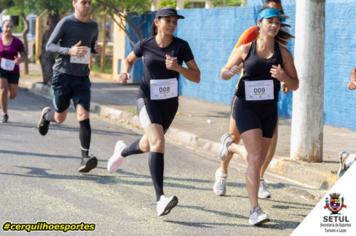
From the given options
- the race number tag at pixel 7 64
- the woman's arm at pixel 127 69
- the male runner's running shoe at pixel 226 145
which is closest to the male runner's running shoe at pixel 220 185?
the male runner's running shoe at pixel 226 145

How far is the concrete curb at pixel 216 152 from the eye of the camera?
629 centimetres

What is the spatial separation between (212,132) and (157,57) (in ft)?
14.8

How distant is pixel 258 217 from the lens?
14.8ft

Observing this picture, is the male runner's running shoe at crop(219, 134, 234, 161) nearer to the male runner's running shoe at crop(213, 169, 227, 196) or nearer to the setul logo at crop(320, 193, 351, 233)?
the male runner's running shoe at crop(213, 169, 227, 196)

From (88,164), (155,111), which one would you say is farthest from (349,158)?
(88,164)

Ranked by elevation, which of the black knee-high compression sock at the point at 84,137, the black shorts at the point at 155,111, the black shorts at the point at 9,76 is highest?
the black shorts at the point at 155,111

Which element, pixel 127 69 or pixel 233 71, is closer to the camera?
pixel 233 71

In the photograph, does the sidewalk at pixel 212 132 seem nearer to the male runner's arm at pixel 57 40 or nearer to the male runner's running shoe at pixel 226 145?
the male runner's running shoe at pixel 226 145

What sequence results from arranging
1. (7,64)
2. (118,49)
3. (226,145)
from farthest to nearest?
(118,49) < (7,64) < (226,145)

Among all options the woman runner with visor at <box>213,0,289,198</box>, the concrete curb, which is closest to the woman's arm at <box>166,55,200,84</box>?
the woman runner with visor at <box>213,0,289,198</box>

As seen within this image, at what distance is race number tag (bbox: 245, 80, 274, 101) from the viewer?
476 cm

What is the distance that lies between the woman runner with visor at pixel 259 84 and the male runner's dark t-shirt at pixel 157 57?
51 cm

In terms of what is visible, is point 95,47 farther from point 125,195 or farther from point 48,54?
point 48,54

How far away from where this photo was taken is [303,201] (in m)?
5.54
